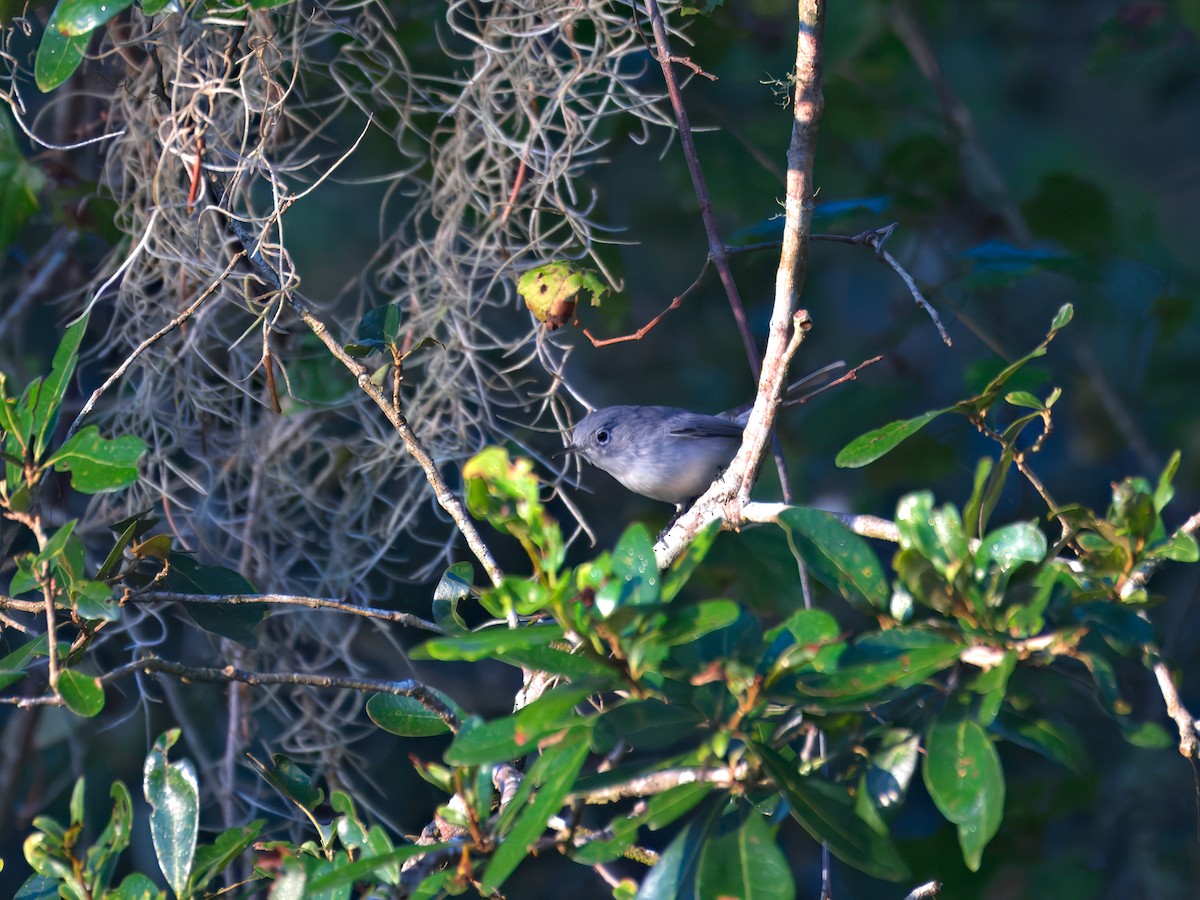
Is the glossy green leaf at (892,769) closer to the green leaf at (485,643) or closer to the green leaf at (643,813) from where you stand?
the green leaf at (643,813)

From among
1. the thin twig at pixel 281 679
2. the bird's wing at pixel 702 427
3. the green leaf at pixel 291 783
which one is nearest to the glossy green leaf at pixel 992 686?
the thin twig at pixel 281 679

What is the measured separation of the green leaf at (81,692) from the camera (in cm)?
142

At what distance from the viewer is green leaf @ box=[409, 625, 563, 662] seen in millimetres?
1083

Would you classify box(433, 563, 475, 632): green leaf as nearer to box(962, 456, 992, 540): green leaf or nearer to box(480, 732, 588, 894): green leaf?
box(480, 732, 588, 894): green leaf

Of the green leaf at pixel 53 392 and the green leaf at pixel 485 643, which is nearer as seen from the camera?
the green leaf at pixel 485 643

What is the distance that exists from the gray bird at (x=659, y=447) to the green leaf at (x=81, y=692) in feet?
5.44

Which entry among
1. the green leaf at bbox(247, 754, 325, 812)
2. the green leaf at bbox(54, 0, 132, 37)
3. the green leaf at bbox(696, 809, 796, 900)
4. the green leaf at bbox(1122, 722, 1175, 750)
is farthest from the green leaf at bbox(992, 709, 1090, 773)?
the green leaf at bbox(54, 0, 132, 37)

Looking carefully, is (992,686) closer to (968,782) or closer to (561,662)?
(968,782)

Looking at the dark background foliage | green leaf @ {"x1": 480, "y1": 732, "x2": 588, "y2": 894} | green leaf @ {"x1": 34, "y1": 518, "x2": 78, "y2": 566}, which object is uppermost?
green leaf @ {"x1": 34, "y1": 518, "x2": 78, "y2": 566}

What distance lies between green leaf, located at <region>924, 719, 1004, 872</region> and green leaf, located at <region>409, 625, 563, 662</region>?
42 centimetres

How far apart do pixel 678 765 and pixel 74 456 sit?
3.01ft

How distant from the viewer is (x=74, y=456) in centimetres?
152

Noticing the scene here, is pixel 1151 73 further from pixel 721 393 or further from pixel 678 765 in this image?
pixel 678 765

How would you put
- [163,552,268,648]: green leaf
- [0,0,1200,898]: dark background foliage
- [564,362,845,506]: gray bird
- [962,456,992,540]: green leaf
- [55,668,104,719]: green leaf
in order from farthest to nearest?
[564,362,845,506]: gray bird < [0,0,1200,898]: dark background foliage < [163,552,268,648]: green leaf < [55,668,104,719]: green leaf < [962,456,992,540]: green leaf
